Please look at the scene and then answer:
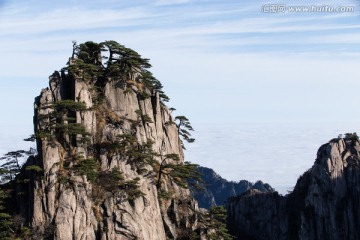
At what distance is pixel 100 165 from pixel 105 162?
823 millimetres

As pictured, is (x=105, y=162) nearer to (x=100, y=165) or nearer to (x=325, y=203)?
(x=100, y=165)

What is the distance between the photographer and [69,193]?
77938 mm

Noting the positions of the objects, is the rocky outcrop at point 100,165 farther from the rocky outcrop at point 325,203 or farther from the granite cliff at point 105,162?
the rocky outcrop at point 325,203

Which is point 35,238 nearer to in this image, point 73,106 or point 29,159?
point 29,159

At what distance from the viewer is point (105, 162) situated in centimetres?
8350

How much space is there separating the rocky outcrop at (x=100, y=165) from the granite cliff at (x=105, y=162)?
0.44 feet

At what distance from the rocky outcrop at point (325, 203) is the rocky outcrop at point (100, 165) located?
49.1 metres

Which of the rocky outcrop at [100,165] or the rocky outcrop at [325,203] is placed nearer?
the rocky outcrop at [100,165]

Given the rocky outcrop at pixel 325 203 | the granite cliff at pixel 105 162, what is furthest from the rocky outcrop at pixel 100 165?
the rocky outcrop at pixel 325 203

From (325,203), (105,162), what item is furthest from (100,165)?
(325,203)

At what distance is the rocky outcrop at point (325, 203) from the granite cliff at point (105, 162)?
49.0 m

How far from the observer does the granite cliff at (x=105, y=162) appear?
77.5 m

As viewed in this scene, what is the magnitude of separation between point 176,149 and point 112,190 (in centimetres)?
2314

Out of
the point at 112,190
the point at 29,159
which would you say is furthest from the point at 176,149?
the point at 29,159
